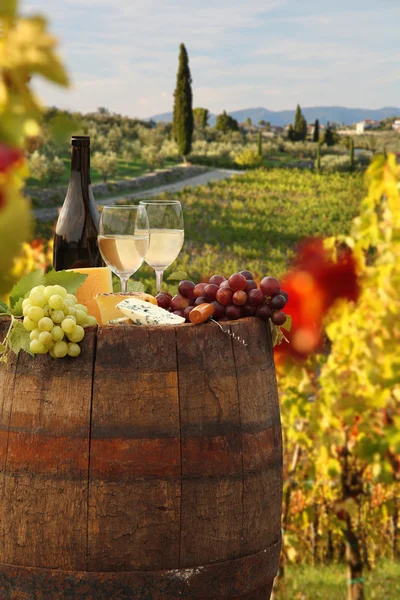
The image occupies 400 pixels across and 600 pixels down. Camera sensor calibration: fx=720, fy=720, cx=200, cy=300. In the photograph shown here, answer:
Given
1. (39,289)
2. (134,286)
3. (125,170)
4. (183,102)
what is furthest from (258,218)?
(39,289)

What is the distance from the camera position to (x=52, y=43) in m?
0.22

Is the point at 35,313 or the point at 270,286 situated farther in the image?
the point at 270,286

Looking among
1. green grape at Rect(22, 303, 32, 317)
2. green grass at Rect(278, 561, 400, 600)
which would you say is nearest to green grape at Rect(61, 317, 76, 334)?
green grape at Rect(22, 303, 32, 317)

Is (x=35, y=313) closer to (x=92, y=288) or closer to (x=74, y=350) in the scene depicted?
(x=74, y=350)

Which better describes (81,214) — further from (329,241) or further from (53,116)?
(53,116)

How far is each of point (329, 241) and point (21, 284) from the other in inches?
80.6

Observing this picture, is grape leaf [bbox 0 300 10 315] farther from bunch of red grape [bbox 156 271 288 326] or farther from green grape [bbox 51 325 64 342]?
bunch of red grape [bbox 156 271 288 326]

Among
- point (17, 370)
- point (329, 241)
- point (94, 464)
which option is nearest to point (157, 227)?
point (17, 370)

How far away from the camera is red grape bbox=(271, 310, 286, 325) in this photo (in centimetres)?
198

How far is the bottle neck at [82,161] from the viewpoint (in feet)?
7.25

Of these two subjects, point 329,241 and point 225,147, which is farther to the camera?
point 225,147

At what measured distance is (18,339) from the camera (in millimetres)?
1786

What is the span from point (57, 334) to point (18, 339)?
0.15 m

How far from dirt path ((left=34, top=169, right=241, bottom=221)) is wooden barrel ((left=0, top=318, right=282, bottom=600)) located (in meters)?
20.8
